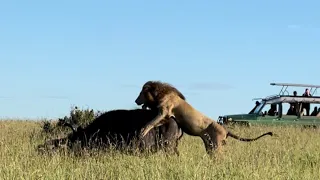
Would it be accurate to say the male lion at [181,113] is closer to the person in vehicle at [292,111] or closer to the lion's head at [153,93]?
the lion's head at [153,93]

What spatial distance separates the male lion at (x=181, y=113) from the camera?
10.1 m

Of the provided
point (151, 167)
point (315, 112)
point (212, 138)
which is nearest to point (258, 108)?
point (315, 112)

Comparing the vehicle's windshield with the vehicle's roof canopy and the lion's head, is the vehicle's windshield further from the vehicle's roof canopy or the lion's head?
the lion's head

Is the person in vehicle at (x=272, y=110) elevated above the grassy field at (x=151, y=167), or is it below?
above

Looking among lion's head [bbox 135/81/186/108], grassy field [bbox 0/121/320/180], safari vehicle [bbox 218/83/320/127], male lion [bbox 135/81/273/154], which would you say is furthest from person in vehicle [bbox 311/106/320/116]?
A: lion's head [bbox 135/81/186/108]

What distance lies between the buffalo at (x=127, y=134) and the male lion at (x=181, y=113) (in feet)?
0.60

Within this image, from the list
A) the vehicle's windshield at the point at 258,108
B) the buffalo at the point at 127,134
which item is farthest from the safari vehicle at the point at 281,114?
the buffalo at the point at 127,134

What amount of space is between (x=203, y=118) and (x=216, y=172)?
3059mm

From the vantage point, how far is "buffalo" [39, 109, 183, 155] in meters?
9.95

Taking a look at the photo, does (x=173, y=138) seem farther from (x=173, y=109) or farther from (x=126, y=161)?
(x=126, y=161)

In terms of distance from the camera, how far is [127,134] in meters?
10.3

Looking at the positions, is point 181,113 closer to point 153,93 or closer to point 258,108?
point 153,93

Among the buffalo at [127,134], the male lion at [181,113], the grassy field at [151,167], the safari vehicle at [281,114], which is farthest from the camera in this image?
the safari vehicle at [281,114]

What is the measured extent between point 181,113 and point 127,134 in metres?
0.94
